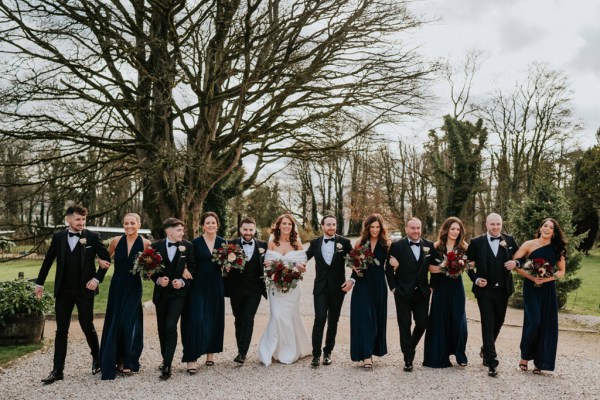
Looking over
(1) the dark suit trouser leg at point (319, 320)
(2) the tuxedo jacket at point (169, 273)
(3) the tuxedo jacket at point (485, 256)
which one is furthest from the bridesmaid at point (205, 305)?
(3) the tuxedo jacket at point (485, 256)

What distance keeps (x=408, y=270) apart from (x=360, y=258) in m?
0.70

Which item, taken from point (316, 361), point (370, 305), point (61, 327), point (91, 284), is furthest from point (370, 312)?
point (61, 327)

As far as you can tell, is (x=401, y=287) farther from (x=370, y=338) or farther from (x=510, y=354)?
(x=510, y=354)

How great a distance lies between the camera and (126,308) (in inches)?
264

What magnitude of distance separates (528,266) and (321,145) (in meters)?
11.5

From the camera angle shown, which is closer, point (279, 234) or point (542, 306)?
point (542, 306)

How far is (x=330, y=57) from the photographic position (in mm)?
15250

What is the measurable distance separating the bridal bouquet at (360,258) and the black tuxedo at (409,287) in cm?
34

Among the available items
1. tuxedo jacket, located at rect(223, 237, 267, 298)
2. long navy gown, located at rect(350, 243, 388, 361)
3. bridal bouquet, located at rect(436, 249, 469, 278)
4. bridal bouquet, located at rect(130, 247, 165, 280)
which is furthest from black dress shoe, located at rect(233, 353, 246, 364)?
bridal bouquet, located at rect(436, 249, 469, 278)

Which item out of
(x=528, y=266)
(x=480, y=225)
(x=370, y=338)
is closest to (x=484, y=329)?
(x=528, y=266)

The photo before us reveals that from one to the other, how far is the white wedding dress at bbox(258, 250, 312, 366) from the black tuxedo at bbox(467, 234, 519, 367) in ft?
8.11

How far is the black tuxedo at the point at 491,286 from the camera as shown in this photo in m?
7.03

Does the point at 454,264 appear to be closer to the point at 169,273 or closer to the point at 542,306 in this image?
the point at 542,306

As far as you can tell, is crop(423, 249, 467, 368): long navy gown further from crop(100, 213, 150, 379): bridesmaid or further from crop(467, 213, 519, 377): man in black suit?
crop(100, 213, 150, 379): bridesmaid
